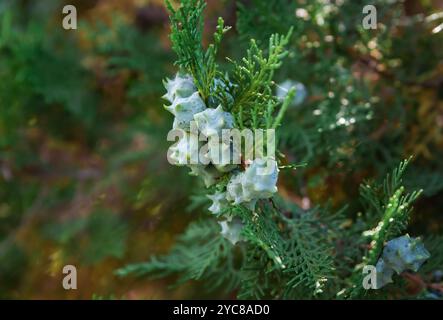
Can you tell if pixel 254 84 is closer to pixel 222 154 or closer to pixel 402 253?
pixel 222 154

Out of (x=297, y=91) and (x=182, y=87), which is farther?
(x=297, y=91)

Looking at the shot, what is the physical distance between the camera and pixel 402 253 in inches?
22.3

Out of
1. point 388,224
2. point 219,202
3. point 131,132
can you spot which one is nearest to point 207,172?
point 219,202

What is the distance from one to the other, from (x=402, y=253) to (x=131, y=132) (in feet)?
2.47

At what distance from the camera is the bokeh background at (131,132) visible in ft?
2.87

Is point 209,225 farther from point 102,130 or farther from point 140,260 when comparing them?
point 102,130

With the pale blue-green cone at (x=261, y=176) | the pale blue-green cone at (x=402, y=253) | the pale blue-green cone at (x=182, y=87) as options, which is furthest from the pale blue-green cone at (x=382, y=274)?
the pale blue-green cone at (x=182, y=87)

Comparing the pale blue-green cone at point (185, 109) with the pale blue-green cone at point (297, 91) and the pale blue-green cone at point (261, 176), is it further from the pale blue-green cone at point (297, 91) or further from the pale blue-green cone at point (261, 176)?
the pale blue-green cone at point (297, 91)

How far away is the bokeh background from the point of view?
874mm

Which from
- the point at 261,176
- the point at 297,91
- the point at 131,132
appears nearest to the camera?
the point at 261,176

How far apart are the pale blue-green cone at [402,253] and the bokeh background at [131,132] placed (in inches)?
10.1

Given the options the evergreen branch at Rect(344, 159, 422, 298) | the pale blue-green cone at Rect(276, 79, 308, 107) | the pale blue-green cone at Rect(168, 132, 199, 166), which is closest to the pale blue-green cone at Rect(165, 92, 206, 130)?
the pale blue-green cone at Rect(168, 132, 199, 166)

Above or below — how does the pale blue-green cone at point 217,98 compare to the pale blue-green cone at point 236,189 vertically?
above

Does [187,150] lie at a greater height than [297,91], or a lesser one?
lesser
